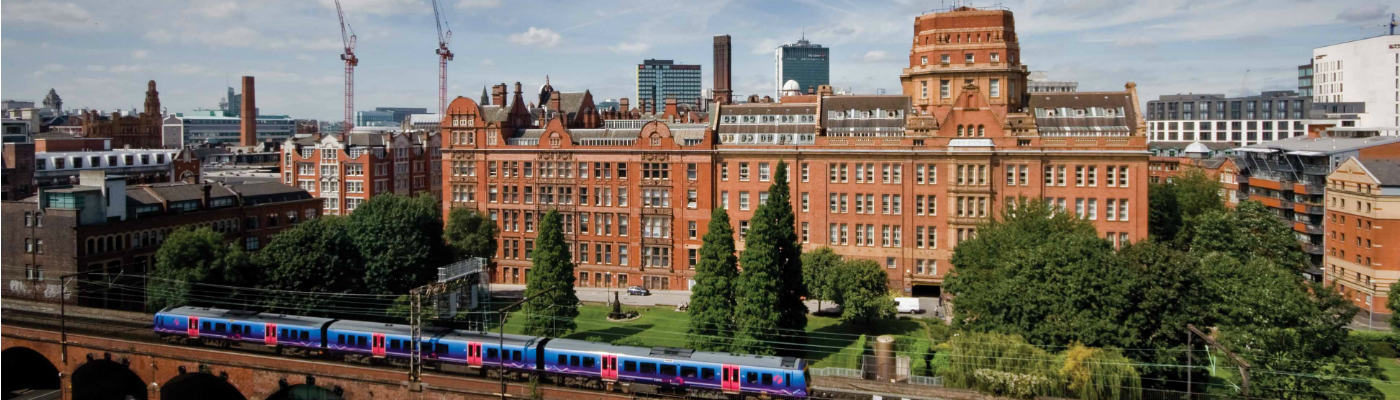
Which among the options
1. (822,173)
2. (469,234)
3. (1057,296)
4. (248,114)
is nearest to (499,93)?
(469,234)

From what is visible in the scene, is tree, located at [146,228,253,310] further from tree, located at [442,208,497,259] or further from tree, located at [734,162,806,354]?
tree, located at [734,162,806,354]

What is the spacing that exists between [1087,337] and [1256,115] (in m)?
144

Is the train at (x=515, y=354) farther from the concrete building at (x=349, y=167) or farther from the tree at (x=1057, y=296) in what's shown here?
the concrete building at (x=349, y=167)

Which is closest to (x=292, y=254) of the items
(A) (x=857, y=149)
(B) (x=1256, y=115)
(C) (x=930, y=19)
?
(A) (x=857, y=149)

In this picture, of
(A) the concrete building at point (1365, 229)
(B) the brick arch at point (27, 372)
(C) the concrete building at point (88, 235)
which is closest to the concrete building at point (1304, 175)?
(A) the concrete building at point (1365, 229)

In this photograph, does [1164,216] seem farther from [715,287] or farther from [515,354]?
[515,354]

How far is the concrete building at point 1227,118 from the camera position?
6432 inches

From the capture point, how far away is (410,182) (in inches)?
5295

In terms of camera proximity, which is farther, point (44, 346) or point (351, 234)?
point (351, 234)

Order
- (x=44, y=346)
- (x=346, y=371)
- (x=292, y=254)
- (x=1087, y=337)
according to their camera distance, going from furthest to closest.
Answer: (x=292, y=254) → (x=44, y=346) → (x=346, y=371) → (x=1087, y=337)

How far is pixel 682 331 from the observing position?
74.9 meters

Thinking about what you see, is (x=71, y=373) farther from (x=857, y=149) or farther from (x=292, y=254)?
(x=857, y=149)

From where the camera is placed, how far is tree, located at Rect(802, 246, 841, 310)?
76.9m

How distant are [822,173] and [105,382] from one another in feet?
200
